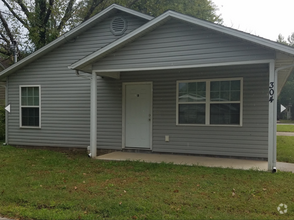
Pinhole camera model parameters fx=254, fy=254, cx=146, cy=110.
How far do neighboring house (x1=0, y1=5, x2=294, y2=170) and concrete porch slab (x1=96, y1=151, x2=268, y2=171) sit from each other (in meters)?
0.31

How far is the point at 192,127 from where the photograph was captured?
25.5 feet

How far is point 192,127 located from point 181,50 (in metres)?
2.54

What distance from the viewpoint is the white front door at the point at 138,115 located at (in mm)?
8328

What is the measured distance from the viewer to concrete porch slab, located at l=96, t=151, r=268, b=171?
6.41 m

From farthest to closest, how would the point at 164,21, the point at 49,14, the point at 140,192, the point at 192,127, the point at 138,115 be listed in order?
the point at 49,14 < the point at 138,115 < the point at 192,127 < the point at 164,21 < the point at 140,192

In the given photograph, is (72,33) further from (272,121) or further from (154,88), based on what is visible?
(272,121)

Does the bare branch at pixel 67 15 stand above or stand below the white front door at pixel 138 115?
above

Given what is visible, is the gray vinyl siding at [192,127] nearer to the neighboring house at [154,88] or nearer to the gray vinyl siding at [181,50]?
the neighboring house at [154,88]

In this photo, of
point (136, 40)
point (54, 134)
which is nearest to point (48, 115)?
point (54, 134)

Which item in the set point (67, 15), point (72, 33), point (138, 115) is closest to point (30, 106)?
point (72, 33)

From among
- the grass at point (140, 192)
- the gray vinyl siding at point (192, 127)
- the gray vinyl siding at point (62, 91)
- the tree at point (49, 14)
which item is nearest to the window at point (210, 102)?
the gray vinyl siding at point (192, 127)

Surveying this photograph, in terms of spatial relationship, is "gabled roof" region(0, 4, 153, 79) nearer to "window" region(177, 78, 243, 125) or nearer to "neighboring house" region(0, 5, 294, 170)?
"neighboring house" region(0, 5, 294, 170)

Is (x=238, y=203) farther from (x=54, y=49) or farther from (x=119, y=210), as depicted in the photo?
(x=54, y=49)

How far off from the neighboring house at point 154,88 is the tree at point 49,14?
6430mm
